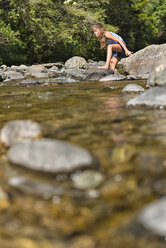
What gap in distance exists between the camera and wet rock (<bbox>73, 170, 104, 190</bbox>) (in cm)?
184

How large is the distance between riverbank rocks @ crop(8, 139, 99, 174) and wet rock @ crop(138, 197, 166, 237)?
0.58 metres

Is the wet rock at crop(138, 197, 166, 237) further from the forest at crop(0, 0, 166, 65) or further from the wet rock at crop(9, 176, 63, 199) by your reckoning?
the forest at crop(0, 0, 166, 65)

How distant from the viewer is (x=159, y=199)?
161 centimetres

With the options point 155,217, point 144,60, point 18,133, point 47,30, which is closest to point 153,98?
point 18,133

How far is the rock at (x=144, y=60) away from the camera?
32.6 feet

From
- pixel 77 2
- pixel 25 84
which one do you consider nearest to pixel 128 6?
pixel 77 2

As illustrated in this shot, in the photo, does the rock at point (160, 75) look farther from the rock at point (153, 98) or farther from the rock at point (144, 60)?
the rock at point (144, 60)

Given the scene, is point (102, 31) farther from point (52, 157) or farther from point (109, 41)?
point (52, 157)

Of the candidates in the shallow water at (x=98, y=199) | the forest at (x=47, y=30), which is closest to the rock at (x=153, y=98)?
the shallow water at (x=98, y=199)

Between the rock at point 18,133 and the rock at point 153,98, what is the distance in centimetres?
174

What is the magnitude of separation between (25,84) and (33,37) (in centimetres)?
1179

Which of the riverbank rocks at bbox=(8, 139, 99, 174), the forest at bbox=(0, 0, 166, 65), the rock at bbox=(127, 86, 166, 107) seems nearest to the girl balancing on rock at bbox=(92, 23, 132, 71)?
the rock at bbox=(127, 86, 166, 107)

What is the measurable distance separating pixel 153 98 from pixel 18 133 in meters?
1.99

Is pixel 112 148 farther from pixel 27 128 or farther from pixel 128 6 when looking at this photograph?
pixel 128 6
